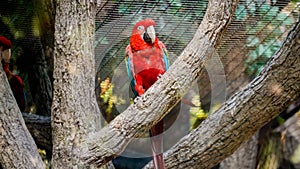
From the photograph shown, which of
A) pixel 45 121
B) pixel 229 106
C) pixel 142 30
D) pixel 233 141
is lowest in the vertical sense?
pixel 233 141

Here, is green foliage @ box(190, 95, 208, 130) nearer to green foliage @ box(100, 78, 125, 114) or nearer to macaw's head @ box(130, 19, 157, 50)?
green foliage @ box(100, 78, 125, 114)

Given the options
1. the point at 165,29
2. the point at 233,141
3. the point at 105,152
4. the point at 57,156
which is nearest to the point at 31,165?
the point at 57,156

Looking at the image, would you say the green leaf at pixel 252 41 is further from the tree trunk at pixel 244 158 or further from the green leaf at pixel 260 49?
the tree trunk at pixel 244 158

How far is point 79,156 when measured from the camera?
6.17 ft

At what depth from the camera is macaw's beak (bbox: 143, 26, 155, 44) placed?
2.28 m

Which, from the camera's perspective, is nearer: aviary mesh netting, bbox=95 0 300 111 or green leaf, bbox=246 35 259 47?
aviary mesh netting, bbox=95 0 300 111

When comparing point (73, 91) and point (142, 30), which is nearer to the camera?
point (73, 91)

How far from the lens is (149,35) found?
7.47 ft

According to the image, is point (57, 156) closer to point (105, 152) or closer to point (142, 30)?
point (105, 152)

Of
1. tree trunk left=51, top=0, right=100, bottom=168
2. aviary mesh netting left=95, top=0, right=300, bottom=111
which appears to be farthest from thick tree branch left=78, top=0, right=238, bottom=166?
aviary mesh netting left=95, top=0, right=300, bottom=111

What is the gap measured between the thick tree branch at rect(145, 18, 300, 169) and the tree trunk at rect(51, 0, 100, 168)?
0.39 m

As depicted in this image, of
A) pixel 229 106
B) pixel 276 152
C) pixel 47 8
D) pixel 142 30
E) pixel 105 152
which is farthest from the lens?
pixel 276 152

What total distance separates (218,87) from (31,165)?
1186mm

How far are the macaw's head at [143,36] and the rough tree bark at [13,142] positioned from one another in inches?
22.9
